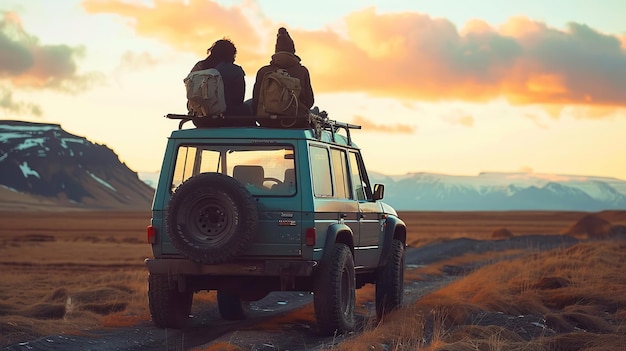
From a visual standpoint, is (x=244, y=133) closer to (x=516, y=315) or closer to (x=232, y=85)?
(x=232, y=85)

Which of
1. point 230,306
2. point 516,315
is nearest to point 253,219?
point 230,306

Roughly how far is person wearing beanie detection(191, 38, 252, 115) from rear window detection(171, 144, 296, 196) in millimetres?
677

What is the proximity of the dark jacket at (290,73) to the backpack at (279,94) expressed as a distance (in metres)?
0.19

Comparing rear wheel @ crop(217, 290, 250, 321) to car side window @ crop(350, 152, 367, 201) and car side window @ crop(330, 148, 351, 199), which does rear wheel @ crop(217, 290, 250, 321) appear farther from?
car side window @ crop(330, 148, 351, 199)

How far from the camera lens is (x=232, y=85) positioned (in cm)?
1219

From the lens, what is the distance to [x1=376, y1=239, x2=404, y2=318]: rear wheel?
14.2 metres

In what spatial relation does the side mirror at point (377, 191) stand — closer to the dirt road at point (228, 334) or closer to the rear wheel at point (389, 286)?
the rear wheel at point (389, 286)

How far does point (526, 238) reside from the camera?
51688 mm

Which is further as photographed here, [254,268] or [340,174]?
[340,174]

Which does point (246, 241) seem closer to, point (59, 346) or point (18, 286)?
point (59, 346)

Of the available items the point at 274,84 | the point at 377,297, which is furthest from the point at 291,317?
the point at 274,84

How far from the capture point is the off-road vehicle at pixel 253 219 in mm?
10945

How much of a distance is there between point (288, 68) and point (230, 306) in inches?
169

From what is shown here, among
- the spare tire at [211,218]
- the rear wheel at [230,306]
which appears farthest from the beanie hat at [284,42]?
the rear wheel at [230,306]
